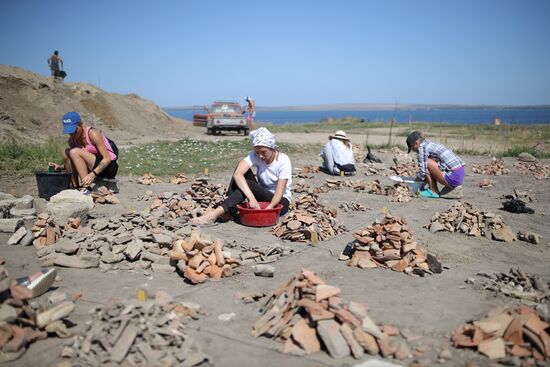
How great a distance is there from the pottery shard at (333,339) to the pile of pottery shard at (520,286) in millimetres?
1794

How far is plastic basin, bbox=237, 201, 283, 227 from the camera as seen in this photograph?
5680mm

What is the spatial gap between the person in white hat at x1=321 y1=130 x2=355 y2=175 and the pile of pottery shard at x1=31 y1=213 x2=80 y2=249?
6330 millimetres

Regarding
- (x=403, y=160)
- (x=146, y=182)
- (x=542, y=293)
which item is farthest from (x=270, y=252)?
(x=403, y=160)

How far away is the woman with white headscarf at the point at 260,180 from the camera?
18.6 feet

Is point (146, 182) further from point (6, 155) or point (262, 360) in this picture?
point (262, 360)

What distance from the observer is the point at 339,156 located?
1032 centimetres

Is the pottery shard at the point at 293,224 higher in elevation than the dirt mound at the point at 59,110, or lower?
lower

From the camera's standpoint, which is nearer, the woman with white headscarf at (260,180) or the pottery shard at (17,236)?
the pottery shard at (17,236)

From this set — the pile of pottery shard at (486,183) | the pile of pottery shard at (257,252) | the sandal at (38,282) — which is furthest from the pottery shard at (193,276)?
the pile of pottery shard at (486,183)

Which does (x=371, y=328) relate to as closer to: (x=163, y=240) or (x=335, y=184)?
(x=163, y=240)

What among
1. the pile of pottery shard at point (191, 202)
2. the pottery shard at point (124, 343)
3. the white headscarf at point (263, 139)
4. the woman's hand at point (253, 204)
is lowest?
the pottery shard at point (124, 343)

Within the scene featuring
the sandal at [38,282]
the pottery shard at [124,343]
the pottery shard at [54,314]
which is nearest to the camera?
the pottery shard at [124,343]

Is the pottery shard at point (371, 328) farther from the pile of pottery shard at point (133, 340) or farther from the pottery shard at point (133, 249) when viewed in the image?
the pottery shard at point (133, 249)

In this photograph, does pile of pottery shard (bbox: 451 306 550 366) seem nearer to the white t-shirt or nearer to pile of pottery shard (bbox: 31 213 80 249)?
the white t-shirt
